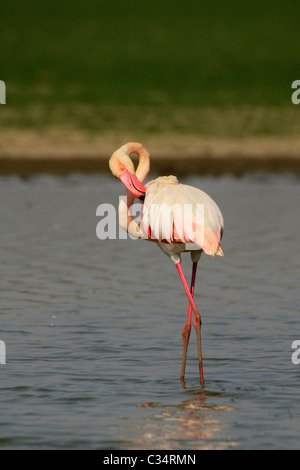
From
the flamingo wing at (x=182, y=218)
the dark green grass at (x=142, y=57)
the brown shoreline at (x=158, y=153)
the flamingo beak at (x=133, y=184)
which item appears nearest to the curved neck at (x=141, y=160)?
the flamingo beak at (x=133, y=184)

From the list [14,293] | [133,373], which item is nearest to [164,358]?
[133,373]

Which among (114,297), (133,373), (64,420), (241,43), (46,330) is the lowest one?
(64,420)

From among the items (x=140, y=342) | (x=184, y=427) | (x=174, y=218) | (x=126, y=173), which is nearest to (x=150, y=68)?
(x=140, y=342)

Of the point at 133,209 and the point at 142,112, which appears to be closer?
the point at 133,209

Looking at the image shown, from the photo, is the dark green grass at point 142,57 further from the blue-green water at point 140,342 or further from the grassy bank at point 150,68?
the blue-green water at point 140,342

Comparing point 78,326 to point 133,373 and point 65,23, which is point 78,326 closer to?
point 133,373

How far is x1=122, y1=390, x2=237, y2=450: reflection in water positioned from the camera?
6516mm

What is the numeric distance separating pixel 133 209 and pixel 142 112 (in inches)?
736

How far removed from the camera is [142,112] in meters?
27.5

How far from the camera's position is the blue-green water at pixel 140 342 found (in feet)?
22.4

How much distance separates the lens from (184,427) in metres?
6.86

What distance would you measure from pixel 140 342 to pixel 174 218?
138 cm

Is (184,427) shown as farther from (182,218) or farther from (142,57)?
(142,57)

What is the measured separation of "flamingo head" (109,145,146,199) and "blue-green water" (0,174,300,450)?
1.20m
